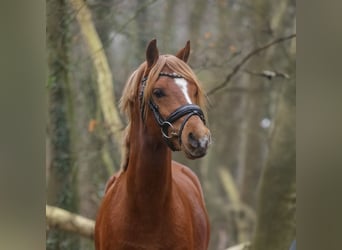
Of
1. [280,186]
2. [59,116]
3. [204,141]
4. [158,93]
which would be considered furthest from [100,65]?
[280,186]

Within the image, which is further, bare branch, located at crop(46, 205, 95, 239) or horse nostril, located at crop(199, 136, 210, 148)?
bare branch, located at crop(46, 205, 95, 239)

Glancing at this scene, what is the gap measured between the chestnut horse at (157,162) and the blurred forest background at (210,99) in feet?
0.35

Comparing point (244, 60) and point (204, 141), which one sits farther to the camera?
point (244, 60)

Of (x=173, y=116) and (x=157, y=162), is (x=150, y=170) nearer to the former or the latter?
(x=157, y=162)

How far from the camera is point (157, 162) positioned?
63.0 inches

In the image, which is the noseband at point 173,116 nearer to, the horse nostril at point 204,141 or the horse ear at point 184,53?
the horse nostril at point 204,141

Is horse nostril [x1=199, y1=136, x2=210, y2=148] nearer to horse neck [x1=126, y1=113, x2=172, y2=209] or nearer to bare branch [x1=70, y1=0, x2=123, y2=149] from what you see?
horse neck [x1=126, y1=113, x2=172, y2=209]

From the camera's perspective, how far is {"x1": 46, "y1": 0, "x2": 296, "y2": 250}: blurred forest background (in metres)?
1.83

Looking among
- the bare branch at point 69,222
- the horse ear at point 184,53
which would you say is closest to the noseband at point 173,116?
the horse ear at point 184,53

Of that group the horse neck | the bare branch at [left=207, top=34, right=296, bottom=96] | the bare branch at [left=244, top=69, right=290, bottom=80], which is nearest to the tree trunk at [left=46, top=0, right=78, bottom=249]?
the horse neck

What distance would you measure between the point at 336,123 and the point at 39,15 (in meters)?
1.38

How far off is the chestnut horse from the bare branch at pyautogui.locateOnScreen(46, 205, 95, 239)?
7 centimetres

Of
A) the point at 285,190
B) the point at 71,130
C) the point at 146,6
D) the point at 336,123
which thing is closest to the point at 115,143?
the point at 71,130

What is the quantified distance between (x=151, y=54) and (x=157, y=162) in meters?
0.41
